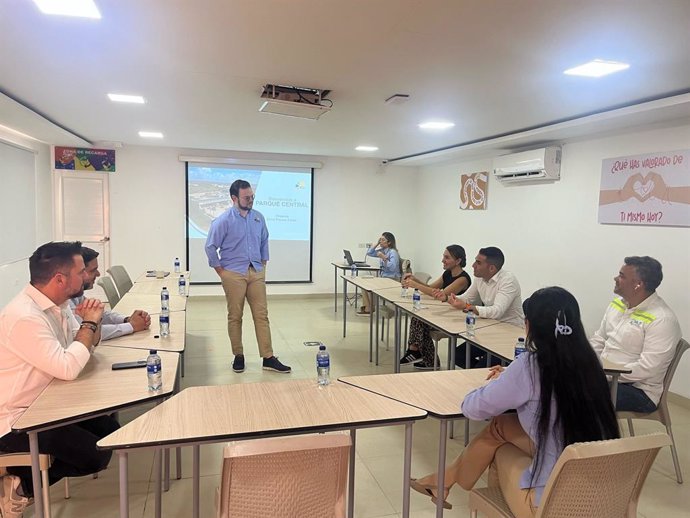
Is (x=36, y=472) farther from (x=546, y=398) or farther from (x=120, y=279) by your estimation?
(x=120, y=279)

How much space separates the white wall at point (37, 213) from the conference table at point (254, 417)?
14.9 ft

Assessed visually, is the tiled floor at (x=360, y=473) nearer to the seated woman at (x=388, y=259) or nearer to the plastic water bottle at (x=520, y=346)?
the plastic water bottle at (x=520, y=346)

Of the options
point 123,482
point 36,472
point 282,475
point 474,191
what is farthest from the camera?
point 474,191

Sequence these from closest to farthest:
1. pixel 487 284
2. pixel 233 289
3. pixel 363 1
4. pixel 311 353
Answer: pixel 363 1 < pixel 487 284 < pixel 233 289 < pixel 311 353

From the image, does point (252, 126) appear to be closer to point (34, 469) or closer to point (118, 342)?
point (118, 342)

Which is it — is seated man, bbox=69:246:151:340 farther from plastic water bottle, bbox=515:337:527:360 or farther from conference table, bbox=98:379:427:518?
plastic water bottle, bbox=515:337:527:360

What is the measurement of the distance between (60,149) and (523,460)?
7.41 meters

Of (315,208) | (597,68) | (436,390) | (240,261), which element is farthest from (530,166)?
(436,390)

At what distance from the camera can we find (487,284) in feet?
12.7

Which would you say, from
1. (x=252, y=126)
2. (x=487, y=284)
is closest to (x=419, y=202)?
(x=252, y=126)

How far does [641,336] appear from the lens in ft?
9.01

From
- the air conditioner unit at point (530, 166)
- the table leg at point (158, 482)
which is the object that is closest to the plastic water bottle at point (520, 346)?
the table leg at point (158, 482)

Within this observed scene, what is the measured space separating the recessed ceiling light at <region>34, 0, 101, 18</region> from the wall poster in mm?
5295

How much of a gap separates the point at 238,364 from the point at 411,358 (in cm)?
166
